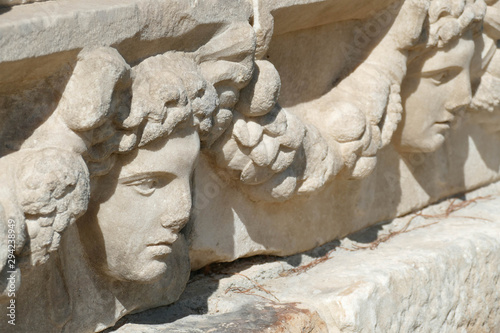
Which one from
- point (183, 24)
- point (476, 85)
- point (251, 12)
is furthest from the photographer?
point (476, 85)

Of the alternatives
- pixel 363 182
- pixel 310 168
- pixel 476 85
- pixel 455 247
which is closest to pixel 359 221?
pixel 363 182

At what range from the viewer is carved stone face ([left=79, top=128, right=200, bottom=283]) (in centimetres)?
179

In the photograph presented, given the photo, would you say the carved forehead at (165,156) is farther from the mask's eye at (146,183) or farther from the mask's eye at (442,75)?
the mask's eye at (442,75)

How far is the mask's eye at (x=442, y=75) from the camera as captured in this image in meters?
2.69

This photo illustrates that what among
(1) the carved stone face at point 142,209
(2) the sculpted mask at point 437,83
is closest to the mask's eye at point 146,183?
(1) the carved stone face at point 142,209

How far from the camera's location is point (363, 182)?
2705mm

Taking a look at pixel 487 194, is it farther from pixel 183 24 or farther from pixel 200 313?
pixel 183 24

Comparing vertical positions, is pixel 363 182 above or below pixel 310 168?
below

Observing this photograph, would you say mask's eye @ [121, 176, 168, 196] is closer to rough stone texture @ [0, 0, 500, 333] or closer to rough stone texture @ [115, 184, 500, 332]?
rough stone texture @ [0, 0, 500, 333]

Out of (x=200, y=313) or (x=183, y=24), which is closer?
(x=183, y=24)

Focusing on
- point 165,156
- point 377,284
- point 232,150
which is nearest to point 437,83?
point 377,284

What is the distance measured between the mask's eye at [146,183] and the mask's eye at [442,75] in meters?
1.18

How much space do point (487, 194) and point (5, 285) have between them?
2.34 meters

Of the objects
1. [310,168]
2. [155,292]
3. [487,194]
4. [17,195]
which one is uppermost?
[17,195]
